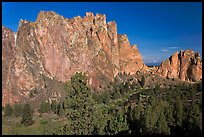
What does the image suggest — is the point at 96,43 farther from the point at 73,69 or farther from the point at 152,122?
the point at 152,122

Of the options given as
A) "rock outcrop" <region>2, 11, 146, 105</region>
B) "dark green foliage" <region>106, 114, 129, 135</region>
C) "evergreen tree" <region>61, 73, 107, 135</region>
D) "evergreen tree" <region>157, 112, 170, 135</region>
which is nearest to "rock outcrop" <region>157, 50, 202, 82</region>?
"rock outcrop" <region>2, 11, 146, 105</region>

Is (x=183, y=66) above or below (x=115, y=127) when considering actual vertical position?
above

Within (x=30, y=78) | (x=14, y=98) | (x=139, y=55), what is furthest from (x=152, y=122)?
(x=139, y=55)

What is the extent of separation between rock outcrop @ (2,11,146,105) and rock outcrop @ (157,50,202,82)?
13212mm

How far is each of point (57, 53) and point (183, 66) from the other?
6381cm

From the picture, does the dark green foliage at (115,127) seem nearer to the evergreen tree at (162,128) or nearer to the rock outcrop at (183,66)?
the evergreen tree at (162,128)

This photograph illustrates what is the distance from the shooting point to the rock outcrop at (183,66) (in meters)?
136

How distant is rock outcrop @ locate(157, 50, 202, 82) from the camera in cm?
13588

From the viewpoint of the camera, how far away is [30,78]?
111 metres

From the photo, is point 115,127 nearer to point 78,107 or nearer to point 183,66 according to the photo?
point 78,107

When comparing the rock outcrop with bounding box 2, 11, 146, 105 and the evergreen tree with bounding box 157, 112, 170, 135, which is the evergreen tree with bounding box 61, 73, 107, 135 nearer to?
the evergreen tree with bounding box 157, 112, 170, 135

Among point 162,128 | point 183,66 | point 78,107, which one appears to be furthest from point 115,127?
point 183,66

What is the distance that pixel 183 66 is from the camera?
467 feet

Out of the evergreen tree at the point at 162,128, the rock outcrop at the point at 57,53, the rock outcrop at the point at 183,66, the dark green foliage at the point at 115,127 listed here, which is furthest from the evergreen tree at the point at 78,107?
the rock outcrop at the point at 183,66
